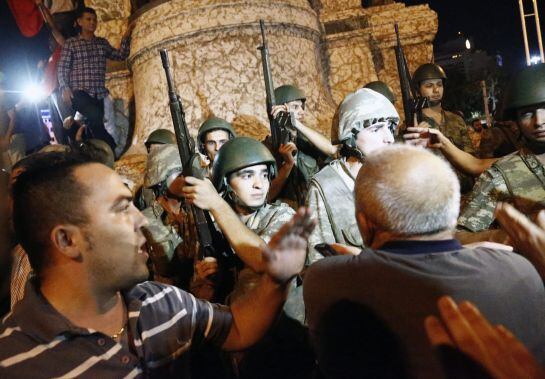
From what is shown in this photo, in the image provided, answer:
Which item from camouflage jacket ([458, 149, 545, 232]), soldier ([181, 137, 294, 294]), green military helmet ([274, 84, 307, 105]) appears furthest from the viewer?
green military helmet ([274, 84, 307, 105])

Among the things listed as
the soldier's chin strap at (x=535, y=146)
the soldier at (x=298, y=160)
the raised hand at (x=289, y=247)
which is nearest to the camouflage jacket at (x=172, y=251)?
the soldier at (x=298, y=160)

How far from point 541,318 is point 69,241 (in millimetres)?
1897

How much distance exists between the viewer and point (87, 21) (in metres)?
7.60

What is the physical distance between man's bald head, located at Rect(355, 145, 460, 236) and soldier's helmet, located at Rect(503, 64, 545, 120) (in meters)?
2.00

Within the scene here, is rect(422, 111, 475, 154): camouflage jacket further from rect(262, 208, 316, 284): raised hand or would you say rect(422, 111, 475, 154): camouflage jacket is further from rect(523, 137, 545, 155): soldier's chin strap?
rect(262, 208, 316, 284): raised hand

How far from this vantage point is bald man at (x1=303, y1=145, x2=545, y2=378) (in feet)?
4.66

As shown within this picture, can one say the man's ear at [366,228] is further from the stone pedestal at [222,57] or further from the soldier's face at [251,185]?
the stone pedestal at [222,57]

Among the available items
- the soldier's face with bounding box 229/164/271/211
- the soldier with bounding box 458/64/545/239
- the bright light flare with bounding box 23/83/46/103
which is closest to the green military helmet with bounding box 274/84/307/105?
the soldier's face with bounding box 229/164/271/211

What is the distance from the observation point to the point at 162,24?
7.18 metres

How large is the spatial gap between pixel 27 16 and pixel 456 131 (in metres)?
10.6

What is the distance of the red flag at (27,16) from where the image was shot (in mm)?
9961

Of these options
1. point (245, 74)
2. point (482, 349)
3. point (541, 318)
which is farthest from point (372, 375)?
point (245, 74)

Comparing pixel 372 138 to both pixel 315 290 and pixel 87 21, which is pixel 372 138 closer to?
pixel 315 290

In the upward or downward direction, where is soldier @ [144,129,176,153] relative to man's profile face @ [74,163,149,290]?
upward
